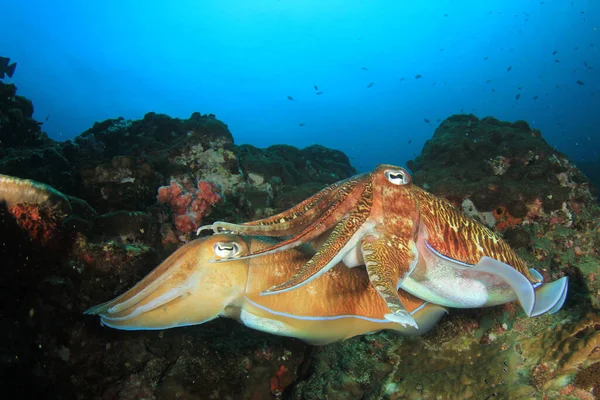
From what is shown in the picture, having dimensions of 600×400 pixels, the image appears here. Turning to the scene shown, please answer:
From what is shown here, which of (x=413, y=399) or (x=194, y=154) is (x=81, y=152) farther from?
(x=413, y=399)

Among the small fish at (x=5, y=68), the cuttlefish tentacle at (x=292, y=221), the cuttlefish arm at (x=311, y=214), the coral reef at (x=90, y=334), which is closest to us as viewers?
the cuttlefish arm at (x=311, y=214)

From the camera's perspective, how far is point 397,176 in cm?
244

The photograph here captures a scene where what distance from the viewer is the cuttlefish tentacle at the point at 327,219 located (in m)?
2.10

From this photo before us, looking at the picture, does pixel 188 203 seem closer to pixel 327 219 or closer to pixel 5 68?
pixel 327 219

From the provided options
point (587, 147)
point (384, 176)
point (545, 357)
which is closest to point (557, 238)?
point (545, 357)

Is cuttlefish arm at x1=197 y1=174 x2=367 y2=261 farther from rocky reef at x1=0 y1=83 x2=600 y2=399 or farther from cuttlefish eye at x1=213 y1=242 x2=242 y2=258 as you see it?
rocky reef at x1=0 y1=83 x2=600 y2=399

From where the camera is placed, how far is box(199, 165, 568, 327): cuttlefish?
2.10 m

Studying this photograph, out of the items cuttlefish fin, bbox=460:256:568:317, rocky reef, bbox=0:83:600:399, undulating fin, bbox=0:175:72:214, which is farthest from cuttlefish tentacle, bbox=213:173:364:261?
undulating fin, bbox=0:175:72:214

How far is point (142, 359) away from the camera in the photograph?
133 inches

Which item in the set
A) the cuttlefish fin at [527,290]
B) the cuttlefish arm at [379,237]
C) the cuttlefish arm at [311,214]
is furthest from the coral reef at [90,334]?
the cuttlefish fin at [527,290]

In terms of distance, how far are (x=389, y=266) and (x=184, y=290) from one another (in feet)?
4.99

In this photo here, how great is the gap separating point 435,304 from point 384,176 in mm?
1416

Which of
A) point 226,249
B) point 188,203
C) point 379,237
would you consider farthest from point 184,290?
point 188,203

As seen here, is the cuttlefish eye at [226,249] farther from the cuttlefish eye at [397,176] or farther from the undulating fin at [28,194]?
the undulating fin at [28,194]
